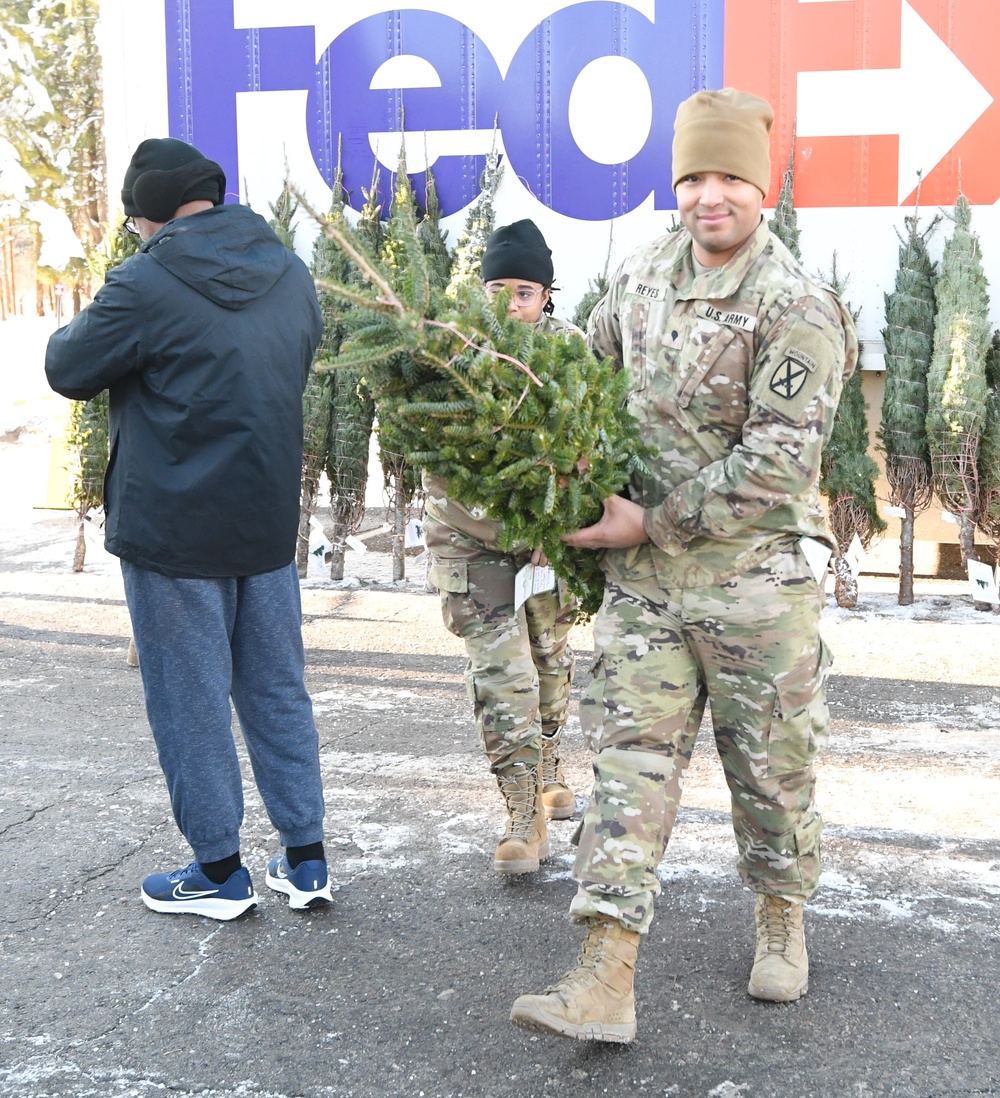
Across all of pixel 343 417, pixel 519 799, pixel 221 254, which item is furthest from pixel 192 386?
pixel 343 417

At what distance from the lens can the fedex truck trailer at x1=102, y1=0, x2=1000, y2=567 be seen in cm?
751

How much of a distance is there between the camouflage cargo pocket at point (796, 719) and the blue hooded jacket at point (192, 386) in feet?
4.88

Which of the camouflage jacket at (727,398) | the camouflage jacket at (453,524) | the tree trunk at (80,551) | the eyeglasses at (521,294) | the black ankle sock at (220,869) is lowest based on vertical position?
the black ankle sock at (220,869)

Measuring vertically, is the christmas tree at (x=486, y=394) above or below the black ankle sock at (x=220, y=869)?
above

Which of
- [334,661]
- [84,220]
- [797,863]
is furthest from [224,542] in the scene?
[84,220]

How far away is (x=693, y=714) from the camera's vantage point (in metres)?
3.12

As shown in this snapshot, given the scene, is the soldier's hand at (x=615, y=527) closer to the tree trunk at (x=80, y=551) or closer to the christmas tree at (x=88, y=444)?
the christmas tree at (x=88, y=444)

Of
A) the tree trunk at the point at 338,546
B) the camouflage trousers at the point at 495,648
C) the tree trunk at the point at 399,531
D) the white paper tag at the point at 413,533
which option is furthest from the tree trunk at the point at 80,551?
the camouflage trousers at the point at 495,648

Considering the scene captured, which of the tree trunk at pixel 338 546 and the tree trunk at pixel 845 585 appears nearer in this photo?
the tree trunk at pixel 845 585

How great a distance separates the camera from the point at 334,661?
22.4 ft

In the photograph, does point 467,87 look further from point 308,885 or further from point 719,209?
point 308,885

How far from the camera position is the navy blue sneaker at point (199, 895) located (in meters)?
3.64

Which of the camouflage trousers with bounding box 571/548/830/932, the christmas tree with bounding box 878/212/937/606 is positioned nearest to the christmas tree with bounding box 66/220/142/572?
the christmas tree with bounding box 878/212/937/606

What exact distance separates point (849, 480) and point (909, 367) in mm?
757
